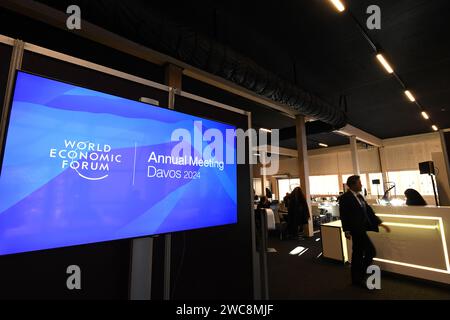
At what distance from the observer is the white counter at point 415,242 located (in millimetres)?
3039

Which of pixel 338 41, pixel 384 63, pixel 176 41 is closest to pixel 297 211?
pixel 384 63

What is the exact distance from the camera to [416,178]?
9.05 meters

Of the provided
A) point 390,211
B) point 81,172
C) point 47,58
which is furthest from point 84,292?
point 390,211

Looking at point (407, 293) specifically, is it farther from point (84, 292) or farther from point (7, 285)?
point (7, 285)

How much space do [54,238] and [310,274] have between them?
3.52m

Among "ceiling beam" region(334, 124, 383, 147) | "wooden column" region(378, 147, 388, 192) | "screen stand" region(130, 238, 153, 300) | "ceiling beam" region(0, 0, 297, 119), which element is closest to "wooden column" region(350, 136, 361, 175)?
"ceiling beam" region(334, 124, 383, 147)

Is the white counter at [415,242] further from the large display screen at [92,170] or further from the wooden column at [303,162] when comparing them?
the large display screen at [92,170]

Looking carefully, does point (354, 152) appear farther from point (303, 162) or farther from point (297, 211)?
point (297, 211)

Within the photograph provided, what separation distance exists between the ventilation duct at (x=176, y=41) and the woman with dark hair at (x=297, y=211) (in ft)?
9.88

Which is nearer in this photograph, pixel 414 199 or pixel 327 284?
pixel 327 284

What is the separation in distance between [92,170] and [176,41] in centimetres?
157

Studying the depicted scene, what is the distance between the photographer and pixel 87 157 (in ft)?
4.37

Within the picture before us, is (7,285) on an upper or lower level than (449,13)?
lower

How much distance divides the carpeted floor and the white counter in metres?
0.17
